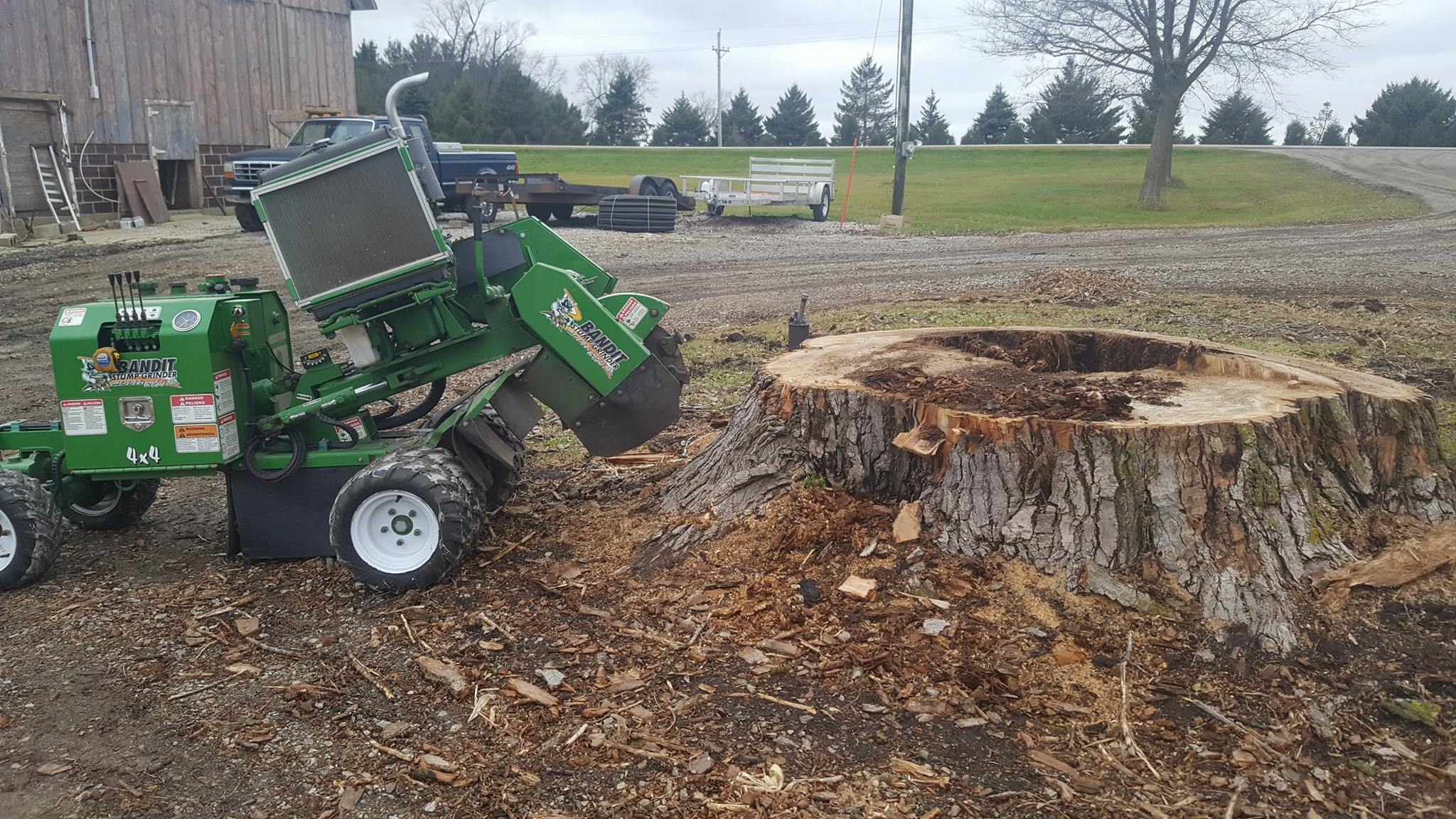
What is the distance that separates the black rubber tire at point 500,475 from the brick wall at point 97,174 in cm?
2092

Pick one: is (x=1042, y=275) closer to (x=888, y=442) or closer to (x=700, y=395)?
(x=700, y=395)

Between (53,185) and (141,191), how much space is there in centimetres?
190

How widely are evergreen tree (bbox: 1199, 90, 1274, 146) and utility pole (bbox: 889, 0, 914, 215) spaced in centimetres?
3209

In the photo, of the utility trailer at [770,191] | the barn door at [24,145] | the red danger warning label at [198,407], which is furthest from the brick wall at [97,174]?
the red danger warning label at [198,407]

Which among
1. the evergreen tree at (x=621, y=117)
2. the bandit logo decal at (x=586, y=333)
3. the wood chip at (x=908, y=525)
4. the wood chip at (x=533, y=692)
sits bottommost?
the wood chip at (x=533, y=692)

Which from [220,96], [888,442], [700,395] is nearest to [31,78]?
[220,96]

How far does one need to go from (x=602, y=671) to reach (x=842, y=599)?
1.05 m

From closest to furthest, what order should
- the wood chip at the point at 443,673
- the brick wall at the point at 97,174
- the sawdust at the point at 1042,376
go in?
the wood chip at the point at 443,673 < the sawdust at the point at 1042,376 < the brick wall at the point at 97,174

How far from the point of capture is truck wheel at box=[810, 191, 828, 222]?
26688 millimetres

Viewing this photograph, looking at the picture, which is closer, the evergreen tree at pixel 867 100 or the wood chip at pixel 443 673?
the wood chip at pixel 443 673

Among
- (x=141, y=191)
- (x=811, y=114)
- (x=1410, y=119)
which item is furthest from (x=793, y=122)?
(x=141, y=191)

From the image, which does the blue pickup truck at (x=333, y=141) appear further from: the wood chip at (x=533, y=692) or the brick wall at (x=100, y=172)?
the wood chip at (x=533, y=692)

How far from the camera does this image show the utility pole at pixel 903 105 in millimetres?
26391

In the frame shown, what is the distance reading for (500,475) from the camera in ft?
20.2
